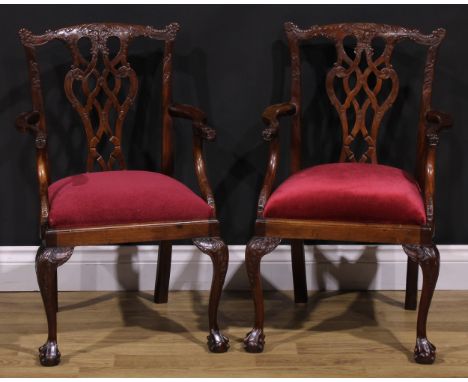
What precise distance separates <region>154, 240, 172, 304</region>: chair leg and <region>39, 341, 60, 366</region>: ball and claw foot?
0.62 metres

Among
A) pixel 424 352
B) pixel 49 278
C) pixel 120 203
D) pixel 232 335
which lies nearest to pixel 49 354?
pixel 49 278

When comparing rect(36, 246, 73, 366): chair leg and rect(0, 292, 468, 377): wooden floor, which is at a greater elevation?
rect(36, 246, 73, 366): chair leg

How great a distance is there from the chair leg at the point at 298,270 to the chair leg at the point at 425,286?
621 mm

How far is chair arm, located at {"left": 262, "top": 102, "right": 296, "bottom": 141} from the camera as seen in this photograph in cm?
308

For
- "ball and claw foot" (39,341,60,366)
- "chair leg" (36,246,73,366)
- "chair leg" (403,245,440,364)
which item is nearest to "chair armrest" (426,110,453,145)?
"chair leg" (403,245,440,364)

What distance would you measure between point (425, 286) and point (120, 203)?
1031 millimetres

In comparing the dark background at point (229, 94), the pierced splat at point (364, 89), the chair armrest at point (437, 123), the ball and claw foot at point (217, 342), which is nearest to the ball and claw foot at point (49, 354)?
the ball and claw foot at point (217, 342)

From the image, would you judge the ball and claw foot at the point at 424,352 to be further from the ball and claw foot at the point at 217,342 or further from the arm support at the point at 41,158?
the arm support at the point at 41,158

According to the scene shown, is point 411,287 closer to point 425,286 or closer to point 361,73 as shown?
point 425,286

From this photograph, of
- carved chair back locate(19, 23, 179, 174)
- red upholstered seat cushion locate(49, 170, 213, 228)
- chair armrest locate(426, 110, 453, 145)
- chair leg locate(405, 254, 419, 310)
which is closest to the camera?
red upholstered seat cushion locate(49, 170, 213, 228)

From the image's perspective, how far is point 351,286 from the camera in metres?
3.70

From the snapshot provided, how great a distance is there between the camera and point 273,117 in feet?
10.3

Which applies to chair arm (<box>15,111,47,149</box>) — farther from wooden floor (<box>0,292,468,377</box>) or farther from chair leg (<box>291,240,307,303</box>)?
chair leg (<box>291,240,307,303</box>)

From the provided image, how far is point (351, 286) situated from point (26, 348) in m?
1.33
